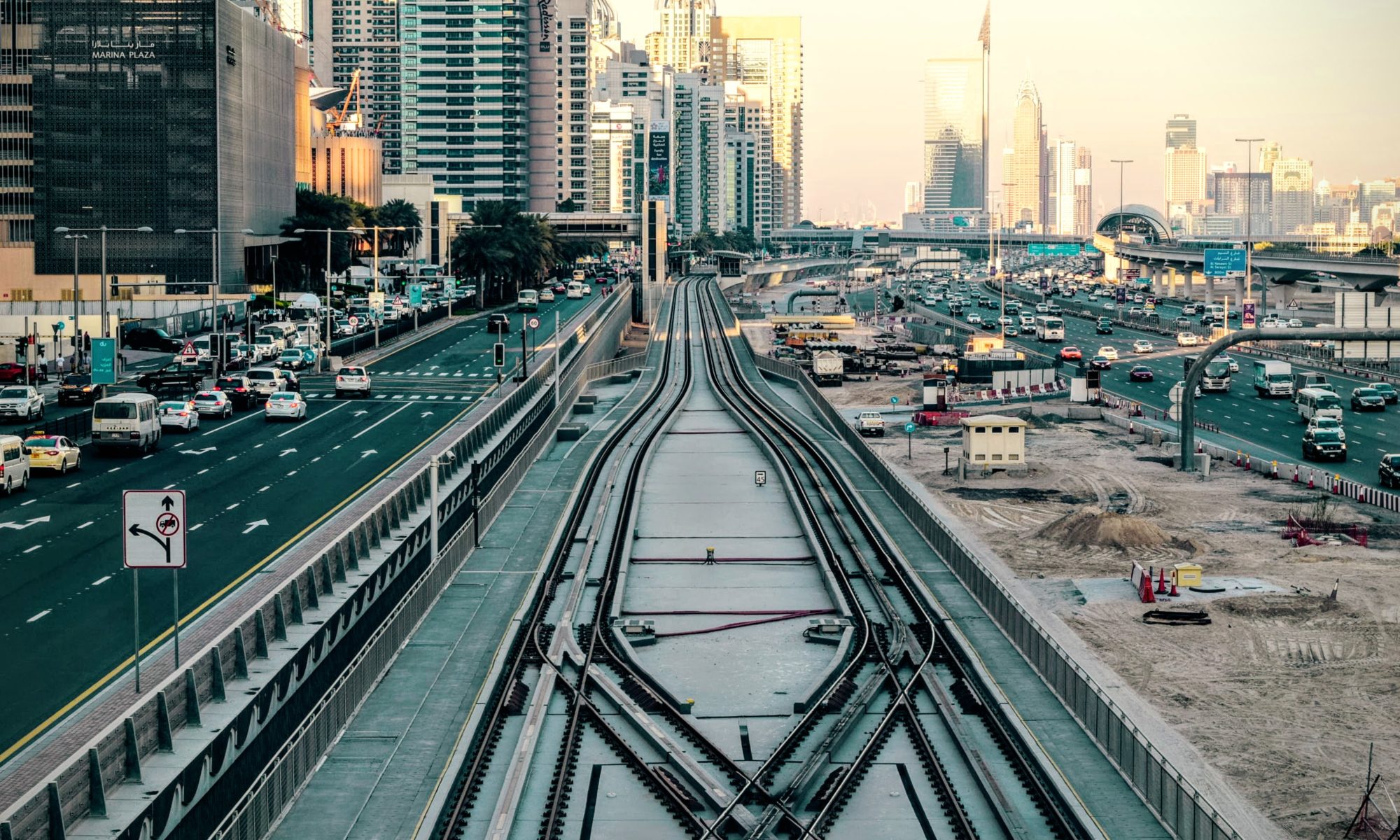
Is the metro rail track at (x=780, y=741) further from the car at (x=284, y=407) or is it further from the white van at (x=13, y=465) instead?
the car at (x=284, y=407)

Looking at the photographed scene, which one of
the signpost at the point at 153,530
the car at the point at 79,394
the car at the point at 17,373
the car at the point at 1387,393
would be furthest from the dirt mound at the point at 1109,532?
the car at the point at 17,373

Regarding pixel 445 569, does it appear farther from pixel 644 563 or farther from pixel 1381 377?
pixel 1381 377

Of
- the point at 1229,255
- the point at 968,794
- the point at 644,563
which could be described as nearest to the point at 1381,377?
the point at 1229,255

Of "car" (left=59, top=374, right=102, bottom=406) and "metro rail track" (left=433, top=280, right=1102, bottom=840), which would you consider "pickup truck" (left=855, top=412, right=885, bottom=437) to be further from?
"metro rail track" (left=433, top=280, right=1102, bottom=840)

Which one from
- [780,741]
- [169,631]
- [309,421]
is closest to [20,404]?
[309,421]

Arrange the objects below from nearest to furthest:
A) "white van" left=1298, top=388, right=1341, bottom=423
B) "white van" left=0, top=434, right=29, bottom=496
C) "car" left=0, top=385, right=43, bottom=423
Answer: "white van" left=0, top=434, right=29, bottom=496, "car" left=0, top=385, right=43, bottom=423, "white van" left=1298, top=388, right=1341, bottom=423

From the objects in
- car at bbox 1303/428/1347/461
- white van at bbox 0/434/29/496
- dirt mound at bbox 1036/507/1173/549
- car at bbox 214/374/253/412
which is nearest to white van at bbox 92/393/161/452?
white van at bbox 0/434/29/496
